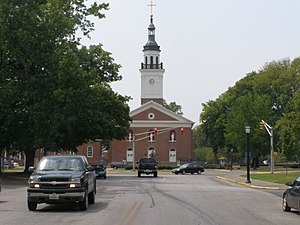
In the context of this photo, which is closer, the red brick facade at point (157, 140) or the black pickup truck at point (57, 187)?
the black pickup truck at point (57, 187)

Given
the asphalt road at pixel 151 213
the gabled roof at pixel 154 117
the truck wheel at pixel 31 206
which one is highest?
the gabled roof at pixel 154 117

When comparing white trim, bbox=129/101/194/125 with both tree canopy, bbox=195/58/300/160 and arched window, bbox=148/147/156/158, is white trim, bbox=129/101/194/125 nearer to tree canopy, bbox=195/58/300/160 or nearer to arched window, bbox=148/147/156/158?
tree canopy, bbox=195/58/300/160

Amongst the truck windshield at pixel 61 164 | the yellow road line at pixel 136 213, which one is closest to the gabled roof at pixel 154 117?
the yellow road line at pixel 136 213

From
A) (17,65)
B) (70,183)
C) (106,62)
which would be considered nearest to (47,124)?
(17,65)

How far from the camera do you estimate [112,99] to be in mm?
65000

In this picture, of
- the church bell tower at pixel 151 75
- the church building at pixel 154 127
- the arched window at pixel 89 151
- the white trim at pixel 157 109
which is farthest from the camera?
the church bell tower at pixel 151 75

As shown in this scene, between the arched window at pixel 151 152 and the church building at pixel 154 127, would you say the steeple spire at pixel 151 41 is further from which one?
the arched window at pixel 151 152

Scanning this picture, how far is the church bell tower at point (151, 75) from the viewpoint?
116 metres

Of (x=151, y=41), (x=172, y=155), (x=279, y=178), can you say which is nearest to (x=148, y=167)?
(x=279, y=178)

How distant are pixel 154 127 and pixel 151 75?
1079 cm

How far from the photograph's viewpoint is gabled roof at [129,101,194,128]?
111312 millimetres

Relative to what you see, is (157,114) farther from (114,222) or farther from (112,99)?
(114,222)

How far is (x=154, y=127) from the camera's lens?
368 feet

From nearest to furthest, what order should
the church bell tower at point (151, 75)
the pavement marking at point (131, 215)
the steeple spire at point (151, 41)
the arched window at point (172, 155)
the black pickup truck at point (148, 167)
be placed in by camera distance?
the pavement marking at point (131, 215) < the black pickup truck at point (148, 167) < the arched window at point (172, 155) < the church bell tower at point (151, 75) < the steeple spire at point (151, 41)
